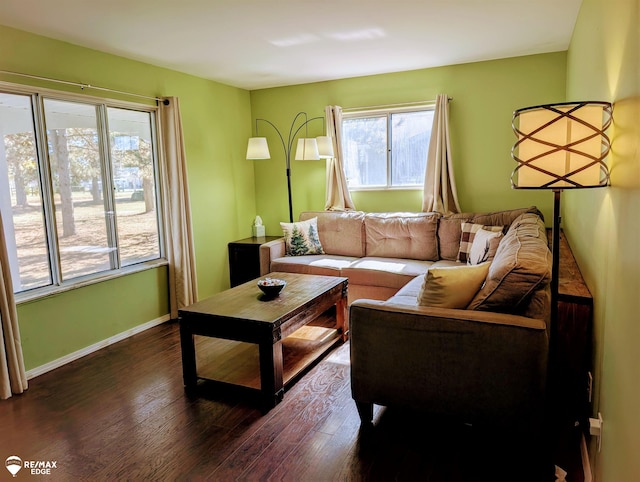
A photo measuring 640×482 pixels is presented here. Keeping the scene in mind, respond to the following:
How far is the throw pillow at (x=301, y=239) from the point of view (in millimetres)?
4719

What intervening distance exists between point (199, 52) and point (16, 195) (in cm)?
181

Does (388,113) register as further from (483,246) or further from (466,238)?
(483,246)

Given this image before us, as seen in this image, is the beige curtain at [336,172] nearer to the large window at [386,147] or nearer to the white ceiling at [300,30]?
the large window at [386,147]

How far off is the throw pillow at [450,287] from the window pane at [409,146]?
9.01 ft

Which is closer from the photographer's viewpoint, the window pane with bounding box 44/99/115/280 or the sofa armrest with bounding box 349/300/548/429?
the sofa armrest with bounding box 349/300/548/429

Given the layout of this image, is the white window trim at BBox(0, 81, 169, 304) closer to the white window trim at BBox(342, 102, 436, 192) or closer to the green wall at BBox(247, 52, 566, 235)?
the green wall at BBox(247, 52, 566, 235)

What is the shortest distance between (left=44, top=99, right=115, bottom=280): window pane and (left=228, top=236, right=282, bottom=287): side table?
5.12ft

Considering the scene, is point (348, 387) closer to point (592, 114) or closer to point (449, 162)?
point (592, 114)

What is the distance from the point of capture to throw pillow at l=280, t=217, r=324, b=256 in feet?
15.5

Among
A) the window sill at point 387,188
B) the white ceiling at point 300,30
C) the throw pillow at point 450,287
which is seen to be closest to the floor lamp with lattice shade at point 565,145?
the throw pillow at point 450,287

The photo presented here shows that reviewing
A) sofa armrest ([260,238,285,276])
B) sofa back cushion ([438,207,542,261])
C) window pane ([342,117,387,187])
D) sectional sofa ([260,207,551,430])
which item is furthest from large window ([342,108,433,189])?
sectional sofa ([260,207,551,430])

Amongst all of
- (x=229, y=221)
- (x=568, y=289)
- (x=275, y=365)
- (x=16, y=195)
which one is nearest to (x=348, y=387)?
(x=275, y=365)

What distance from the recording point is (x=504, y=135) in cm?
441

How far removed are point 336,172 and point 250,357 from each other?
2521 mm
